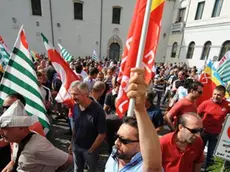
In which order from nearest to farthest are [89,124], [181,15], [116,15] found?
[89,124] → [181,15] → [116,15]

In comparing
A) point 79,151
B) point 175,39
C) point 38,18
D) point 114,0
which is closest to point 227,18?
point 175,39

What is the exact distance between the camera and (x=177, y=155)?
1.71 meters

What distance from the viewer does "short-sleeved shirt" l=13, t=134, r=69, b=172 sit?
1.52 m

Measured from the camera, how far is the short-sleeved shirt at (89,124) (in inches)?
87.0

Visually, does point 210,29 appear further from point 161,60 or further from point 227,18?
point 161,60

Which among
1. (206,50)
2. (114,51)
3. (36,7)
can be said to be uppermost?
(36,7)

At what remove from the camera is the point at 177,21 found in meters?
22.7

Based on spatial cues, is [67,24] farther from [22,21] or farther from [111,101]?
[111,101]

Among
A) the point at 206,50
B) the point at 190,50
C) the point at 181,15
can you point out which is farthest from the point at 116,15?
the point at 206,50

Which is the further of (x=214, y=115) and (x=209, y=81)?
(x=209, y=81)

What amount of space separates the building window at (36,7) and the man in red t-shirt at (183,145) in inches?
912

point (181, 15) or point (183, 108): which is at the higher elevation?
point (181, 15)

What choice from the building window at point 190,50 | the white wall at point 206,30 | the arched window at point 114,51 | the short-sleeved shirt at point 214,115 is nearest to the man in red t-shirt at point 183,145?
the short-sleeved shirt at point 214,115

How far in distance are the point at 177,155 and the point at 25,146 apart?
1.54 meters
